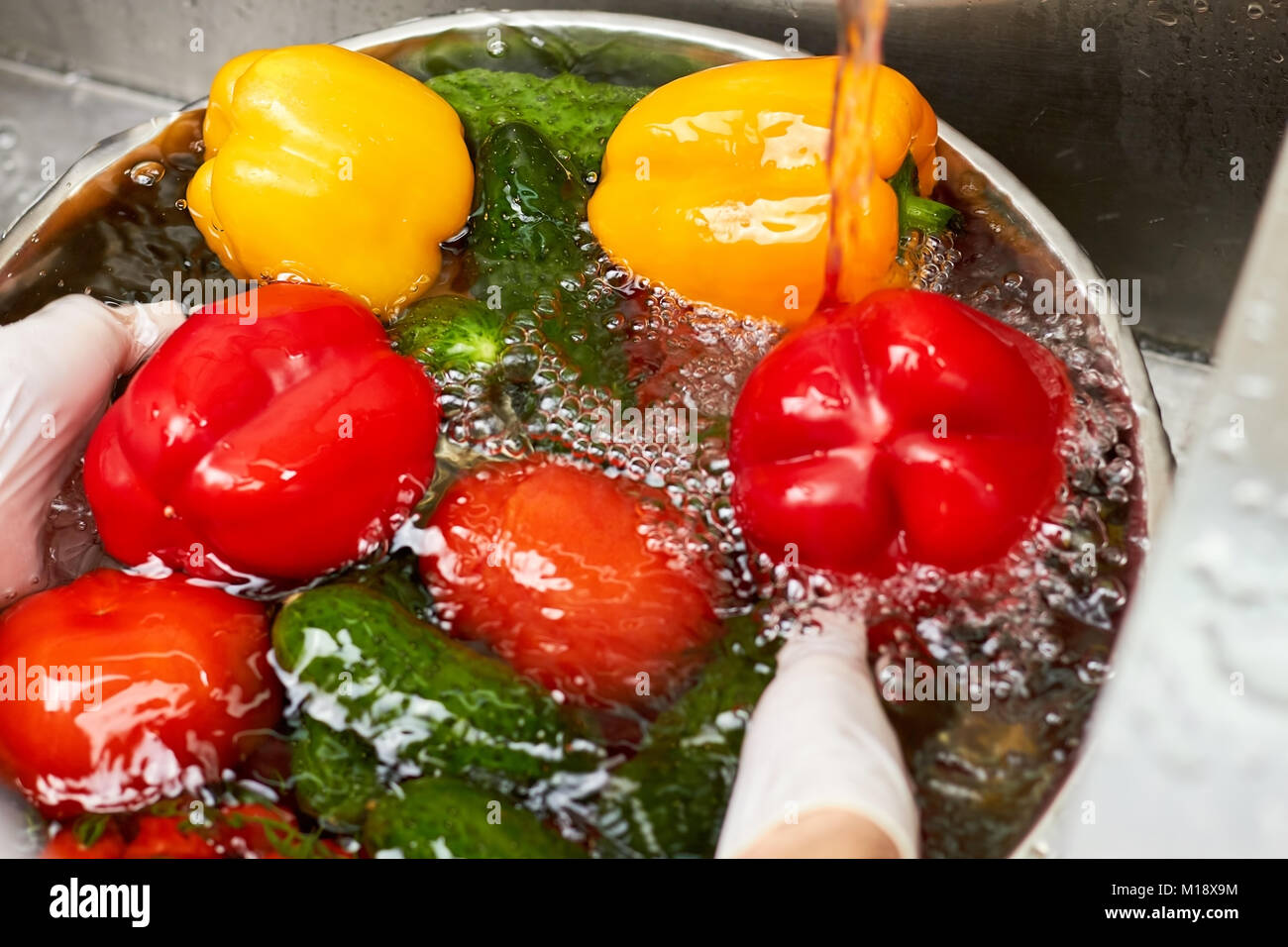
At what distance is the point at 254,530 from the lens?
2.54 feet

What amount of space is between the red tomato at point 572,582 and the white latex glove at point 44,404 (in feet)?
0.93

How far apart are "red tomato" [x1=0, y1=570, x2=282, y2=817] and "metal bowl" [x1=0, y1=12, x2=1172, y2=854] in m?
0.30

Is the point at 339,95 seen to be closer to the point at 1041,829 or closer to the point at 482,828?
the point at 482,828

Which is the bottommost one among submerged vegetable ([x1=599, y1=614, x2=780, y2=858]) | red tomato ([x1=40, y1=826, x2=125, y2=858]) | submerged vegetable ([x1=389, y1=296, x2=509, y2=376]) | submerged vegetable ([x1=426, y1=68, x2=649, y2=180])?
red tomato ([x1=40, y1=826, x2=125, y2=858])

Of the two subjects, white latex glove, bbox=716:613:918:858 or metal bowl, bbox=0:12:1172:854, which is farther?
metal bowl, bbox=0:12:1172:854

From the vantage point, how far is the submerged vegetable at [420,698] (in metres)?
0.69

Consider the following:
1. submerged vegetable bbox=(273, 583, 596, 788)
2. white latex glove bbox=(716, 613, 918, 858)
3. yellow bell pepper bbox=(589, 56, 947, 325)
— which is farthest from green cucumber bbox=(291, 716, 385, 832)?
yellow bell pepper bbox=(589, 56, 947, 325)

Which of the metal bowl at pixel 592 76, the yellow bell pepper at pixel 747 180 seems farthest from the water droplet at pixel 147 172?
the yellow bell pepper at pixel 747 180

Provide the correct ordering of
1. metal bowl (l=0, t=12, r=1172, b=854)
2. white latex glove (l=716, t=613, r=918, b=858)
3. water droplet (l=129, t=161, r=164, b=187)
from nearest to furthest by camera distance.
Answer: white latex glove (l=716, t=613, r=918, b=858) → metal bowl (l=0, t=12, r=1172, b=854) → water droplet (l=129, t=161, r=164, b=187)

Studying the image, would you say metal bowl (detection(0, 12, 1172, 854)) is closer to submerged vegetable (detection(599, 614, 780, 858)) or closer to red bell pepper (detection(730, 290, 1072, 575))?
red bell pepper (detection(730, 290, 1072, 575))

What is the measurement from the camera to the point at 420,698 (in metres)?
0.70

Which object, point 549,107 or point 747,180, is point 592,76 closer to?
point 549,107

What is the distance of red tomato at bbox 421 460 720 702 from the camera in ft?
2.42

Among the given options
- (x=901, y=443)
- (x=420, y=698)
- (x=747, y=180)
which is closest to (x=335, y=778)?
(x=420, y=698)
